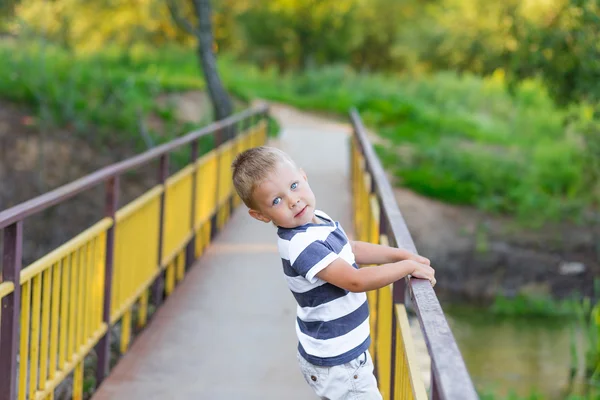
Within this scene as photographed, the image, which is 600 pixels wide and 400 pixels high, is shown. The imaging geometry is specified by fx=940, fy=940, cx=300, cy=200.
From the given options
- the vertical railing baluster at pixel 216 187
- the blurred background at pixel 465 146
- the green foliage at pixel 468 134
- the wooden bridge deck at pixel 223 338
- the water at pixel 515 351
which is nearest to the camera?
the wooden bridge deck at pixel 223 338

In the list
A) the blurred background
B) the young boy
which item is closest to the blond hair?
the young boy

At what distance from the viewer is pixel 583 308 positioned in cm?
1496

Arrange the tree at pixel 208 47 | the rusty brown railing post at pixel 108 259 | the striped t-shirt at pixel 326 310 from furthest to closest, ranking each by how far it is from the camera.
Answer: the tree at pixel 208 47 < the rusty brown railing post at pixel 108 259 < the striped t-shirt at pixel 326 310

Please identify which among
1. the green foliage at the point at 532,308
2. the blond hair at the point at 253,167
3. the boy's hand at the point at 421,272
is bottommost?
the green foliage at the point at 532,308

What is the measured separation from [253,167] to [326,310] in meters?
0.56

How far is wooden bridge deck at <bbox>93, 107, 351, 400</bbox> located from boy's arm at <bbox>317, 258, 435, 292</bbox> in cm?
234

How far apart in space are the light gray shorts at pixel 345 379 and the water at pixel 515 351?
7051mm

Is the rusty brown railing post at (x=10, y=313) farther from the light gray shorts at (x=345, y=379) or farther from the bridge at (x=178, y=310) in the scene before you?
the light gray shorts at (x=345, y=379)

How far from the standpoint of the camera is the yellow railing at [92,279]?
4281 mm

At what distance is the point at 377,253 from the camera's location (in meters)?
3.41

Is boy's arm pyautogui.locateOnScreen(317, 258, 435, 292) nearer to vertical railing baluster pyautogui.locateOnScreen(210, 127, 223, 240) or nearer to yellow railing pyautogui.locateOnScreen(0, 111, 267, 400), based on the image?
yellow railing pyautogui.locateOnScreen(0, 111, 267, 400)

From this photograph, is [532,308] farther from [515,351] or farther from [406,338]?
[406,338]

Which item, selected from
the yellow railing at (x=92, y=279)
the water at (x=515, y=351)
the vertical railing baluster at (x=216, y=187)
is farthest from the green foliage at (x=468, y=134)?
the yellow railing at (x=92, y=279)

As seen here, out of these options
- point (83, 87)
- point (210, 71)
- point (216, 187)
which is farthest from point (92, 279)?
point (83, 87)
